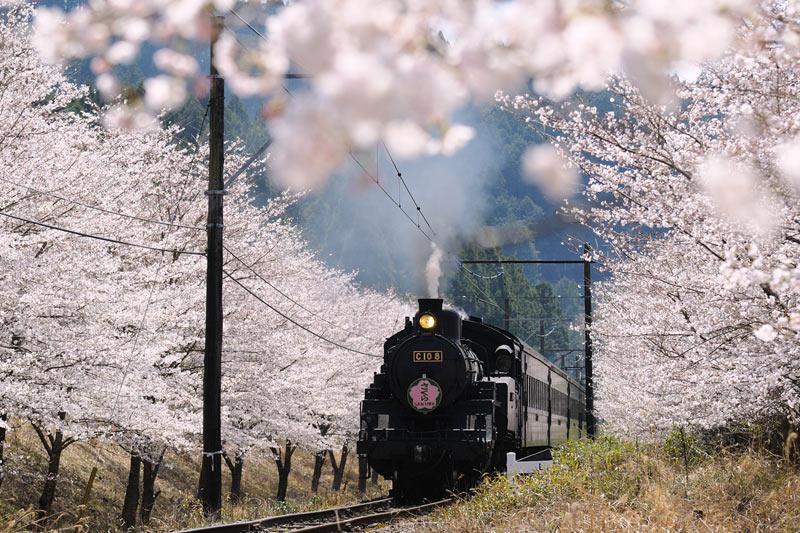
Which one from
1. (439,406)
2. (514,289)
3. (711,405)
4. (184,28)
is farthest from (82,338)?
(514,289)

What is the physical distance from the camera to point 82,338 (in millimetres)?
13844

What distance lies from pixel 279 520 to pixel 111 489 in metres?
14.8

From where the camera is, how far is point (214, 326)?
1340cm

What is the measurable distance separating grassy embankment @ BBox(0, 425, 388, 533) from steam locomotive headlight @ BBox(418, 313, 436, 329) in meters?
3.90

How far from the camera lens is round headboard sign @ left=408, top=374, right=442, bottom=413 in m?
14.1

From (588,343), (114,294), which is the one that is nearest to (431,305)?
(114,294)

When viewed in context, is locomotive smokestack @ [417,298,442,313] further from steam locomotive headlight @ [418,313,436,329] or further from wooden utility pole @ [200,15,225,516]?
wooden utility pole @ [200,15,225,516]

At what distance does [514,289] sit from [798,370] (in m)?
85.0

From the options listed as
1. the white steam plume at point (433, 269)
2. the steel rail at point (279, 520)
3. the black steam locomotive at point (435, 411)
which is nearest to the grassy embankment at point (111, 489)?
the steel rail at point (279, 520)

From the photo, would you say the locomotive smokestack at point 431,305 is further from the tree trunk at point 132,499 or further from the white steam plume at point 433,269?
the tree trunk at point 132,499

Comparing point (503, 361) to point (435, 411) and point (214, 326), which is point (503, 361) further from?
point (214, 326)

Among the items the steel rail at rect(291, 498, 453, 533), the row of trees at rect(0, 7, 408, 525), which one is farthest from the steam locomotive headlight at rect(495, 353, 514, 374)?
the row of trees at rect(0, 7, 408, 525)

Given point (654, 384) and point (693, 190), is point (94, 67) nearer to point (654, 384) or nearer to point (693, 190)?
point (693, 190)

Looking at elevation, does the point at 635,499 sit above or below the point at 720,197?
below
